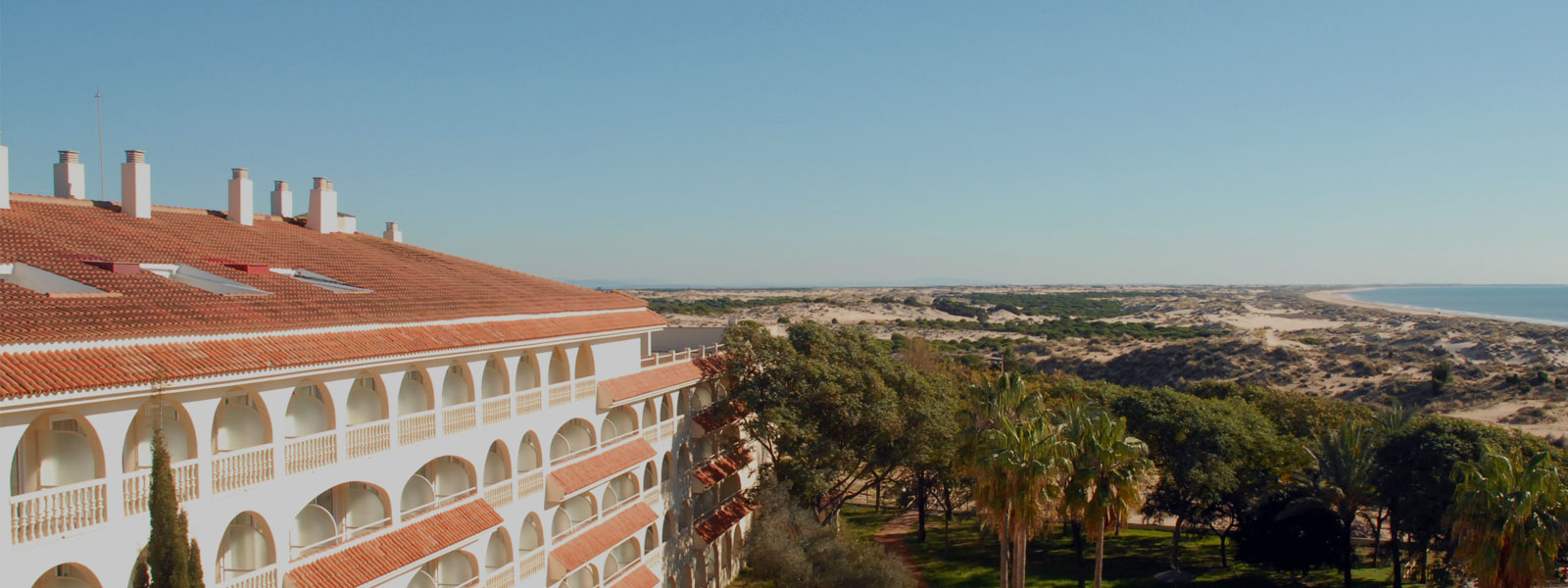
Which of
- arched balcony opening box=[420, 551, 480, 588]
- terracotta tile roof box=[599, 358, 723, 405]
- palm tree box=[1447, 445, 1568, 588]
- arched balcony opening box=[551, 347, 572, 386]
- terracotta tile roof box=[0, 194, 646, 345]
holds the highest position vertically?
terracotta tile roof box=[0, 194, 646, 345]

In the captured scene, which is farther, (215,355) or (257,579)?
(257,579)

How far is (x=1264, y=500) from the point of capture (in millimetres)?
38062

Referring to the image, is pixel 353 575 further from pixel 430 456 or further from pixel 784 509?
pixel 784 509

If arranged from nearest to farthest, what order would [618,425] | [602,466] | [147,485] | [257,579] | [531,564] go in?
[147,485] → [257,579] → [531,564] → [602,466] → [618,425]

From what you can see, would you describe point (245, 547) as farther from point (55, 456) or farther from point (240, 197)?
point (240, 197)

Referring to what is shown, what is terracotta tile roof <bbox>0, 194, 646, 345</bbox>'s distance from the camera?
15.0 m

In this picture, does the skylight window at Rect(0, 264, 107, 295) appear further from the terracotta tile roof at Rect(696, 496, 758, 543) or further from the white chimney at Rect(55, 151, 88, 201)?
the terracotta tile roof at Rect(696, 496, 758, 543)

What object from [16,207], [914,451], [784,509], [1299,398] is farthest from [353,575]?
[1299,398]

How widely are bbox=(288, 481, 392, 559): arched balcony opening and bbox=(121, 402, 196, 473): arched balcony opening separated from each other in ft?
10.9

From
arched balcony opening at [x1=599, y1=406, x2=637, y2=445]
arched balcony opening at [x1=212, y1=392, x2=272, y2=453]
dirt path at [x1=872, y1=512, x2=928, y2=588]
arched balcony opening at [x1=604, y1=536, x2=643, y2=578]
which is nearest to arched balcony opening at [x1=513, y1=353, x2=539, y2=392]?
arched balcony opening at [x1=599, y1=406, x2=637, y2=445]

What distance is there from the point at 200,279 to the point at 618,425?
49.4ft

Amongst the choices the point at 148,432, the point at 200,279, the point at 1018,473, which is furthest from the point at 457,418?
the point at 1018,473

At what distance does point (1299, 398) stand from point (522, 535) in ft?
132

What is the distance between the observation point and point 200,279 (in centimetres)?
1986
